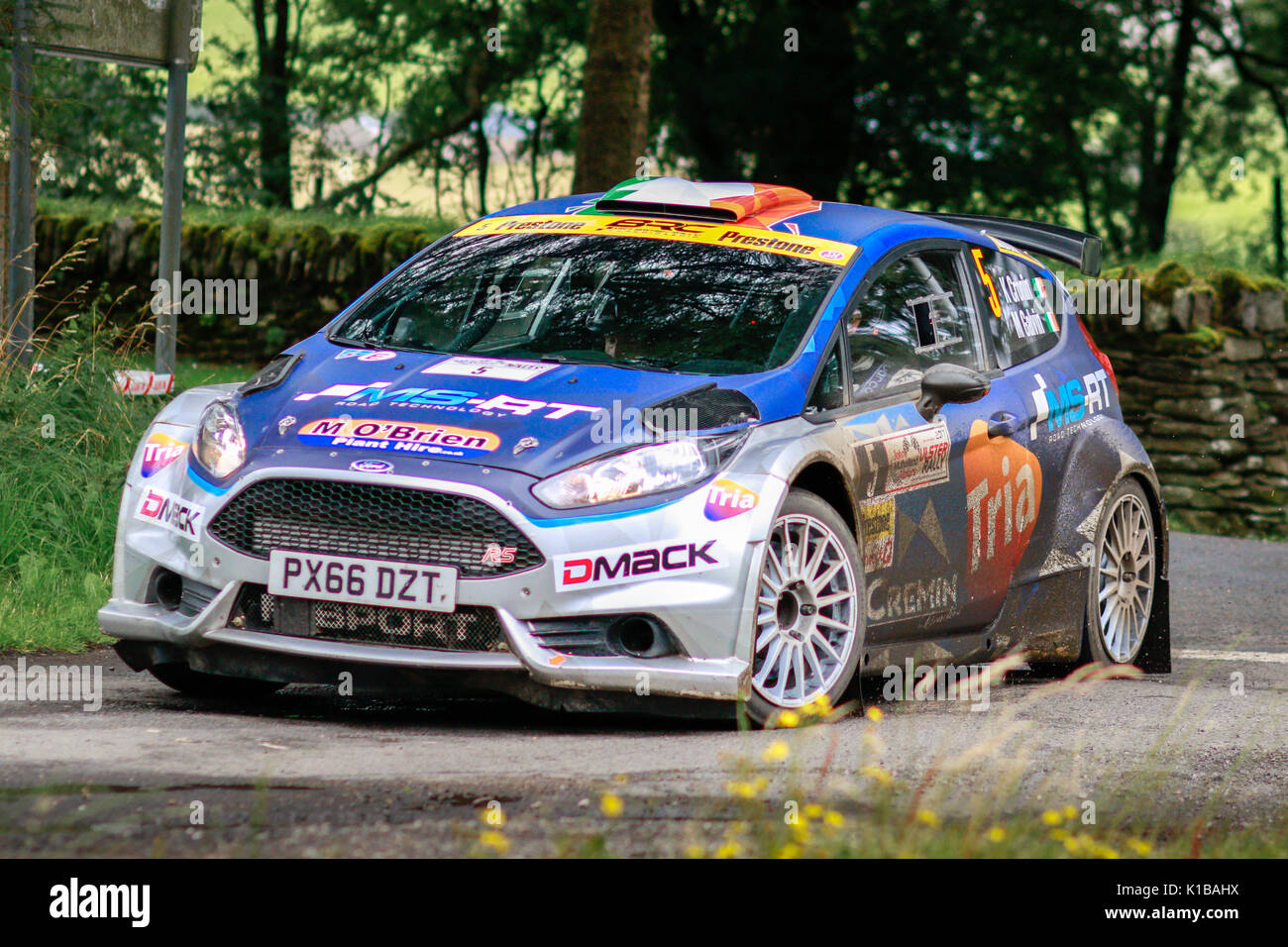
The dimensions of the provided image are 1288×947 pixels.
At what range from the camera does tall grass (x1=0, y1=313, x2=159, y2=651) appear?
7367 millimetres

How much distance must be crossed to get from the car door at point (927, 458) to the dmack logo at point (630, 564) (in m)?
0.86

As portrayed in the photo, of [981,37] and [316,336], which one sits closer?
[316,336]

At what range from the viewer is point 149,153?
97.6 feet

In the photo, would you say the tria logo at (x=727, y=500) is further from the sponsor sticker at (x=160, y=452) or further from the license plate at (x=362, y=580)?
the sponsor sticker at (x=160, y=452)

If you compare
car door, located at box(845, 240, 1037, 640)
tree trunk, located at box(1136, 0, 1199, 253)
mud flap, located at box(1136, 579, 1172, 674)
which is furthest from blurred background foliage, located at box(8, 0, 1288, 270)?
car door, located at box(845, 240, 1037, 640)

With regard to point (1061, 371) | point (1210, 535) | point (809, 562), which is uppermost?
point (1061, 371)

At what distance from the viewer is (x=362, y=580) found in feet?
17.1

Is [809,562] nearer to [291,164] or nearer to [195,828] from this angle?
[195,828]

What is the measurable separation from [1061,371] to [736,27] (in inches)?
788

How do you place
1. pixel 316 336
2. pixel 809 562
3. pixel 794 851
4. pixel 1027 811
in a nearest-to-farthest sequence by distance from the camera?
pixel 794 851, pixel 1027 811, pixel 809 562, pixel 316 336

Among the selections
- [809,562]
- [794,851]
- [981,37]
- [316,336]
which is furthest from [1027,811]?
[981,37]

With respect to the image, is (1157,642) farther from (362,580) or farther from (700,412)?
(362,580)

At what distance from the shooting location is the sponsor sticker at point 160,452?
5.75m
